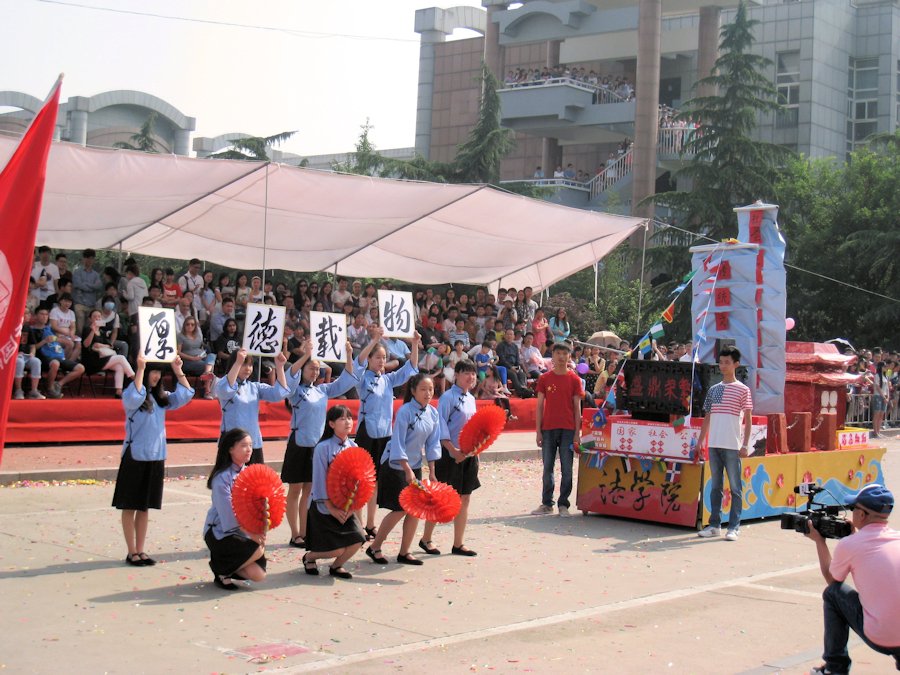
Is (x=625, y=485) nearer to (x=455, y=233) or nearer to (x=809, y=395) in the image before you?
(x=809, y=395)

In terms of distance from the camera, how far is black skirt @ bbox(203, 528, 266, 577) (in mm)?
7508

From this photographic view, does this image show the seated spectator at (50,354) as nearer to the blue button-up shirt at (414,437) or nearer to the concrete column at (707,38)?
the blue button-up shirt at (414,437)

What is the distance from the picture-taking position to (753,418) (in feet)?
37.9

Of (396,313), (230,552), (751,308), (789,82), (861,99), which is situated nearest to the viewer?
(230,552)

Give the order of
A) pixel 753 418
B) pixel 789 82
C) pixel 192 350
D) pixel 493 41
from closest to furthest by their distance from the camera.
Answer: pixel 753 418, pixel 192 350, pixel 789 82, pixel 493 41

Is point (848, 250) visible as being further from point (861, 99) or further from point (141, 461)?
point (141, 461)

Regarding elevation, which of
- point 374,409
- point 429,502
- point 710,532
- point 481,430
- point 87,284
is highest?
point 87,284

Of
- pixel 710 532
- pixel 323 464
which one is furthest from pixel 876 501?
pixel 710 532

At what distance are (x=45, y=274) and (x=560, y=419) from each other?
A: 9.56m

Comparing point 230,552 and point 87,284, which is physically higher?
point 87,284

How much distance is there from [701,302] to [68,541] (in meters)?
7.54

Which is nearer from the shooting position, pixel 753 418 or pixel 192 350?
pixel 753 418

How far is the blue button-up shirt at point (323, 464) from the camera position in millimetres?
8016

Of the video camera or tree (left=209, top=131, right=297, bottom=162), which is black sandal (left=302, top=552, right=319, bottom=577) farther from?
tree (left=209, top=131, right=297, bottom=162)
